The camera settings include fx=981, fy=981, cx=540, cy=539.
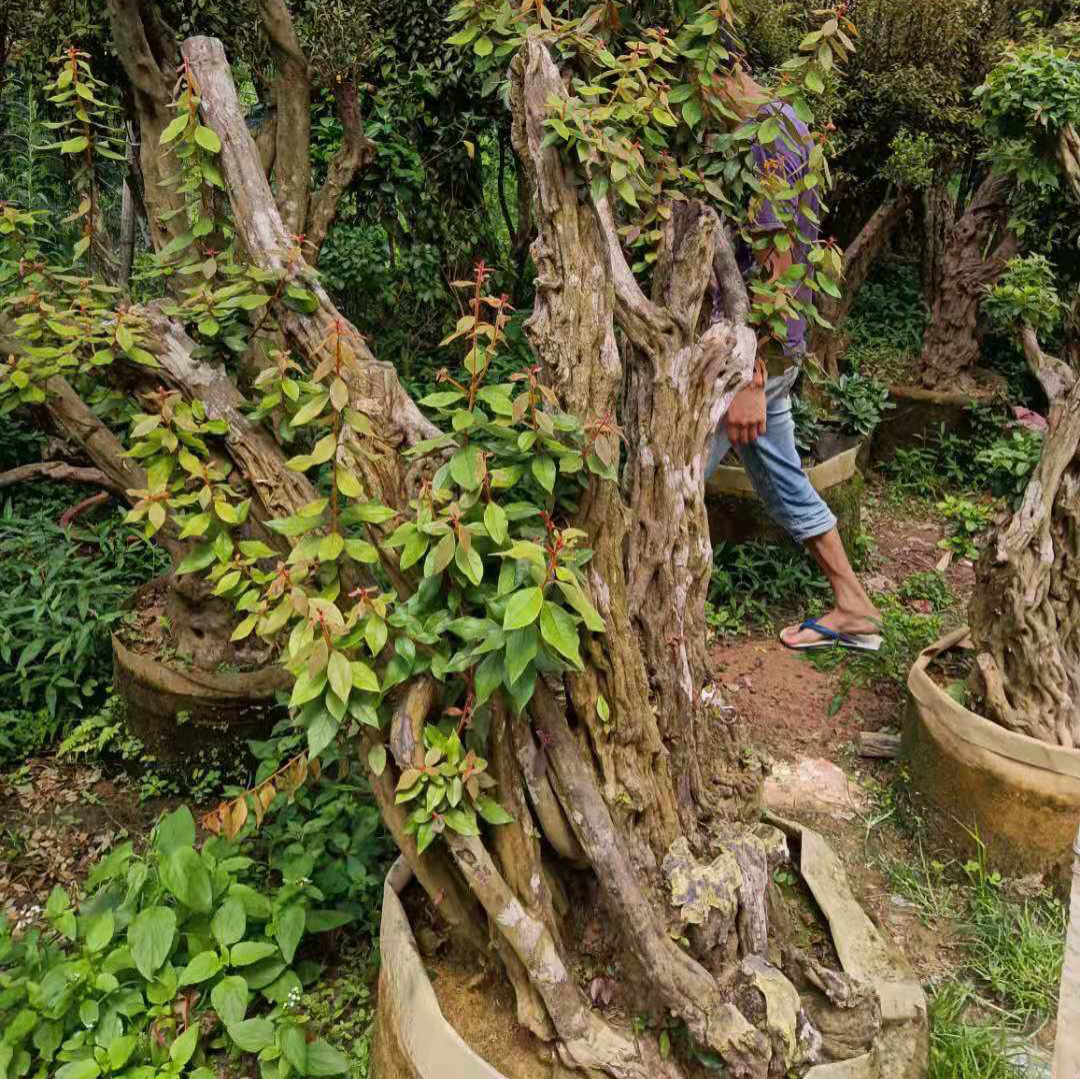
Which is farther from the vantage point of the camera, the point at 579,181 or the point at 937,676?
the point at 937,676

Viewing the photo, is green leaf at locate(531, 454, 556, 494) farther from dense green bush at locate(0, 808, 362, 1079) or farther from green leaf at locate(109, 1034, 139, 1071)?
green leaf at locate(109, 1034, 139, 1071)

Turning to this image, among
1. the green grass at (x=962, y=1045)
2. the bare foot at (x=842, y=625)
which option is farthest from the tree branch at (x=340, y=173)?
the green grass at (x=962, y=1045)

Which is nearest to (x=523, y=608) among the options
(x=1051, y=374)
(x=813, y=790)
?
(x=813, y=790)

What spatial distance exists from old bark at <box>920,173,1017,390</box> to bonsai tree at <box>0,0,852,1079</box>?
455 cm

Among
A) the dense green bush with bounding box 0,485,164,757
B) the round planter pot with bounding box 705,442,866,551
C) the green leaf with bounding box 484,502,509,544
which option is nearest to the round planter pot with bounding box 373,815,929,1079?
the green leaf with bounding box 484,502,509,544

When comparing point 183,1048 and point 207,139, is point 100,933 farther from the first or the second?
point 207,139

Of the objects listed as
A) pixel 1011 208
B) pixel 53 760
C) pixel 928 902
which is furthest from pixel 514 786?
pixel 1011 208

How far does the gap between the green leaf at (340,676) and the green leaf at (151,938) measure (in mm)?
1015

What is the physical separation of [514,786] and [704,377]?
933 mm

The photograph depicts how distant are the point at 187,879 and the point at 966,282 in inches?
228

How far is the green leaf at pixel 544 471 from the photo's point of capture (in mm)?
1669

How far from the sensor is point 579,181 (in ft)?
5.99

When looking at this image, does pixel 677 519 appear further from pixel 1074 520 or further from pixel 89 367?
pixel 1074 520

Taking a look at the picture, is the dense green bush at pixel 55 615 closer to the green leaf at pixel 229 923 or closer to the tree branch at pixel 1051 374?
the green leaf at pixel 229 923
